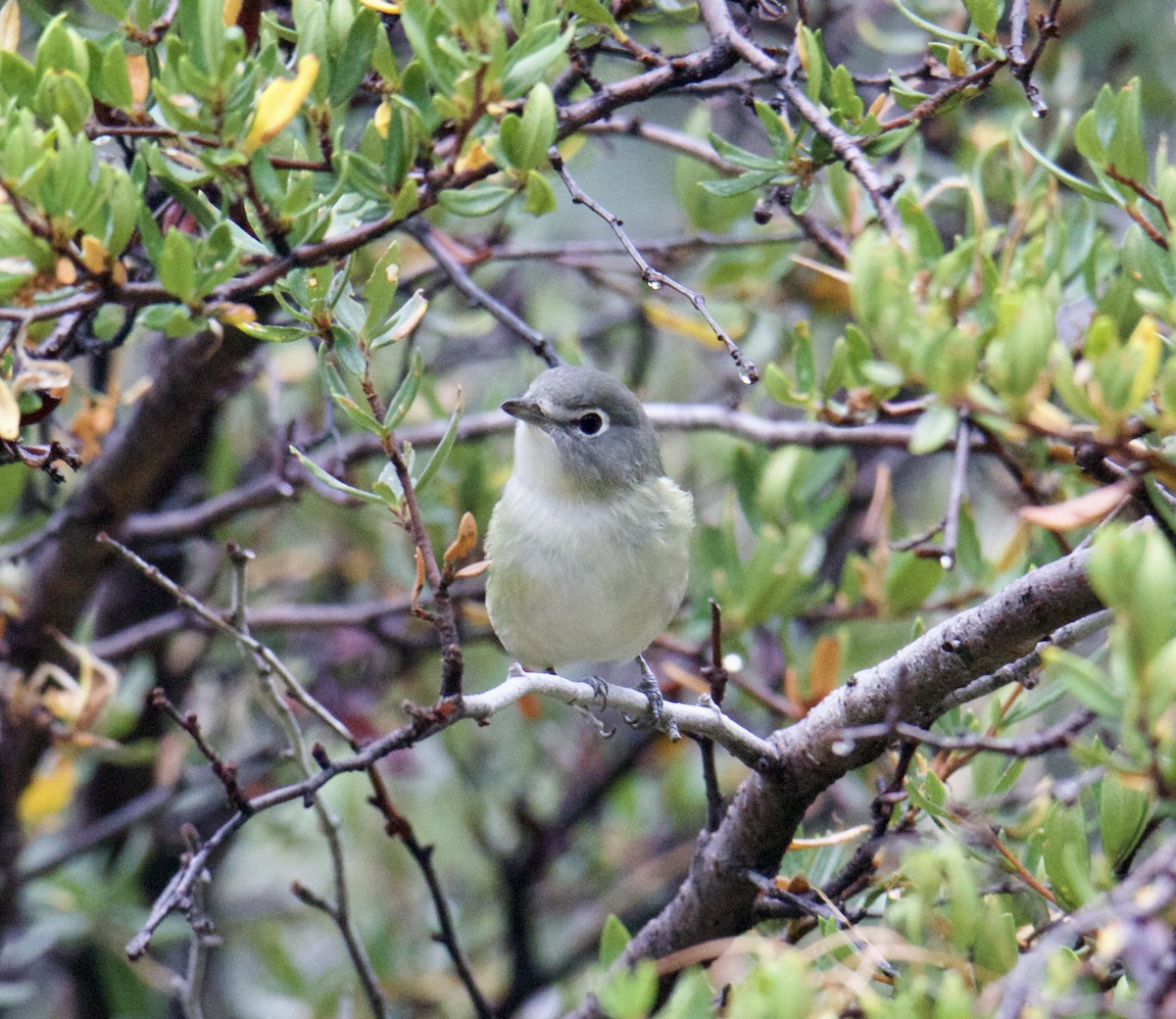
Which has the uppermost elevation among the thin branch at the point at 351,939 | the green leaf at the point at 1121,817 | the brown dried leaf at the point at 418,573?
the brown dried leaf at the point at 418,573

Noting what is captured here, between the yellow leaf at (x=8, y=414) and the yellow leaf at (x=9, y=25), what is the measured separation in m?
0.61

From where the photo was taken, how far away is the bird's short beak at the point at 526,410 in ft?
10.1

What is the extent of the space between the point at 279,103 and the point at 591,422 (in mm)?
1730

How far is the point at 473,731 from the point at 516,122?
11.4 ft

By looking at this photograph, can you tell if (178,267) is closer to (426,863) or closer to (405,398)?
(405,398)

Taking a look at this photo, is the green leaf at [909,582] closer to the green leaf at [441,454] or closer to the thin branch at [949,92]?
the thin branch at [949,92]

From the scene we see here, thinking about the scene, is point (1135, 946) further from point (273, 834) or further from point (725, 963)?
point (273, 834)

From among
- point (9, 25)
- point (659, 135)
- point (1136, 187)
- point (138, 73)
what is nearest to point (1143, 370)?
point (1136, 187)

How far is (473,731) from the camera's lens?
16.5 ft

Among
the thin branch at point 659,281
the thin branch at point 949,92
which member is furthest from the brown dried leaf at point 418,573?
the thin branch at point 949,92

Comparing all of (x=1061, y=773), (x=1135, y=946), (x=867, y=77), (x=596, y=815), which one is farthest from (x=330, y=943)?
(x=1135, y=946)

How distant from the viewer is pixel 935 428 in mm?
1387

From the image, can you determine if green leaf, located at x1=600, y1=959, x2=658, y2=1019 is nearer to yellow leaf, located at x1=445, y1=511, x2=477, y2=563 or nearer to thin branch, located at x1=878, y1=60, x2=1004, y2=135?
yellow leaf, located at x1=445, y1=511, x2=477, y2=563

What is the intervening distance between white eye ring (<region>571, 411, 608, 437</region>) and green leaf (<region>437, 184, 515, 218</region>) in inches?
54.2
